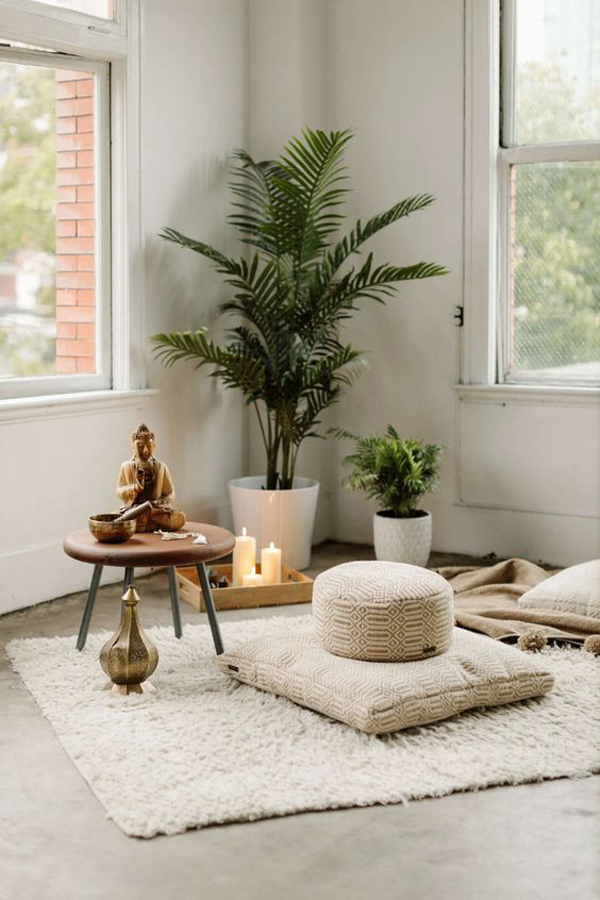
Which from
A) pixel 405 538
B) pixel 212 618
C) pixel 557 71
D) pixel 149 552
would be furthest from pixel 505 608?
pixel 557 71

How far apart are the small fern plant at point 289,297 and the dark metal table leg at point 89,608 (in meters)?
1.25

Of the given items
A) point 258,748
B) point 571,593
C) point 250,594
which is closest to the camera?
point 258,748

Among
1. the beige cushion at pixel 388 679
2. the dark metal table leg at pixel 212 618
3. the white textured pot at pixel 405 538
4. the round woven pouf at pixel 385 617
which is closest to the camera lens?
the beige cushion at pixel 388 679

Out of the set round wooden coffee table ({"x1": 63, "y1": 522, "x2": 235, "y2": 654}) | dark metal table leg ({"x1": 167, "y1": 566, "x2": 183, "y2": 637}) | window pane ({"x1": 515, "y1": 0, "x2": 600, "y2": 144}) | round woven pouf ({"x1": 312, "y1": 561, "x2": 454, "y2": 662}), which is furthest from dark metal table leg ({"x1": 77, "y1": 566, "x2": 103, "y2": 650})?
window pane ({"x1": 515, "y1": 0, "x2": 600, "y2": 144})

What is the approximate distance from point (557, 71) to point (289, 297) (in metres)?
1.44

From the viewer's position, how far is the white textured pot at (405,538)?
469 centimetres

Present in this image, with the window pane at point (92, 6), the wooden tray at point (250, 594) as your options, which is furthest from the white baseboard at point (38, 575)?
the window pane at point (92, 6)

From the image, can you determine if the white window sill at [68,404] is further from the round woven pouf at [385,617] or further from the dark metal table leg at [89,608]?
the round woven pouf at [385,617]

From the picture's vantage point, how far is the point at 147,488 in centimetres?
350

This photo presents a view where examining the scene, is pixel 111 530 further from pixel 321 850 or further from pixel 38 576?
pixel 321 850

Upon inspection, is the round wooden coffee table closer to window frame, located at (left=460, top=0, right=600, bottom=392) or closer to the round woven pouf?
the round woven pouf

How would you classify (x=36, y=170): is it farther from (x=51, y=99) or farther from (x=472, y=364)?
(x=472, y=364)

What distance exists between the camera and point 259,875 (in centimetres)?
219

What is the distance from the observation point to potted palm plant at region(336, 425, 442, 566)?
4.66 m
